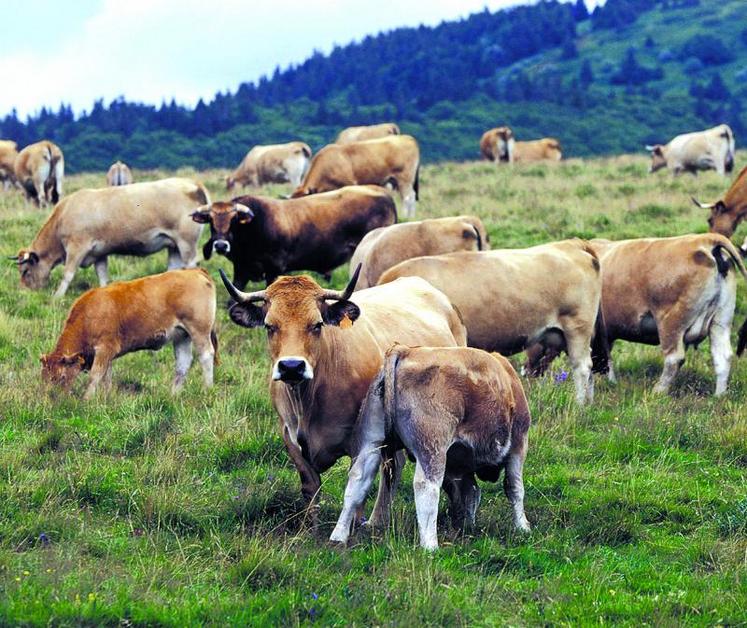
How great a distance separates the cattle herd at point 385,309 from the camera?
6824 mm

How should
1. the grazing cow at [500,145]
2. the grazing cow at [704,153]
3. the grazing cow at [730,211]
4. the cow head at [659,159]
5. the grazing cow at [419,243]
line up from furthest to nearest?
the grazing cow at [500,145] → the cow head at [659,159] → the grazing cow at [704,153] → the grazing cow at [730,211] → the grazing cow at [419,243]

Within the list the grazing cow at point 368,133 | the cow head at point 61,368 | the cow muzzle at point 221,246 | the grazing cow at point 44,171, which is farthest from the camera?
the grazing cow at point 368,133

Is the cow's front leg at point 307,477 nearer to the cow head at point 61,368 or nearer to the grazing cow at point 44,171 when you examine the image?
the cow head at point 61,368

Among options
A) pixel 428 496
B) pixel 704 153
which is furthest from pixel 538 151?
pixel 428 496

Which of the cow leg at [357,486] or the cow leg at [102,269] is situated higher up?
the cow leg at [357,486]

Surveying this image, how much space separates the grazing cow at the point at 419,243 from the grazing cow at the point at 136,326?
7.70ft

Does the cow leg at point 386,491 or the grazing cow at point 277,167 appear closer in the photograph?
the cow leg at point 386,491

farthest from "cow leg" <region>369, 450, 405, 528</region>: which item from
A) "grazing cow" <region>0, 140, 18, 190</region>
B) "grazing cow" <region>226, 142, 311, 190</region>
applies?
"grazing cow" <region>226, 142, 311, 190</region>

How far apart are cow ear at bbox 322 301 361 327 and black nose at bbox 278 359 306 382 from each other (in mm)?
667

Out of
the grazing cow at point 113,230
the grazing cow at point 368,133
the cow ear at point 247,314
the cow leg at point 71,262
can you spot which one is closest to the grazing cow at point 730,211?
the grazing cow at point 113,230

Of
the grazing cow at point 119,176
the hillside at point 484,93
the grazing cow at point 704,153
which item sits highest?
the grazing cow at point 119,176

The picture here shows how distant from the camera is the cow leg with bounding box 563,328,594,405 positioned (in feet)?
36.8

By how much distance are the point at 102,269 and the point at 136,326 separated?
200 inches

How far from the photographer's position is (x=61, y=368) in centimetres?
1077
